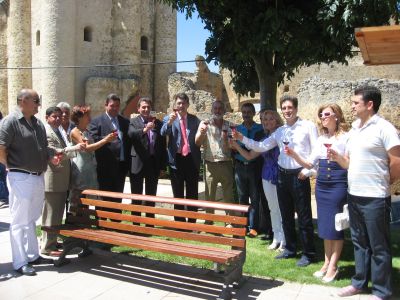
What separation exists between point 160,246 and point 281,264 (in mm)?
1590

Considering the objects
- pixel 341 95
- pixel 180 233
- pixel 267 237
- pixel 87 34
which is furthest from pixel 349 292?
pixel 87 34

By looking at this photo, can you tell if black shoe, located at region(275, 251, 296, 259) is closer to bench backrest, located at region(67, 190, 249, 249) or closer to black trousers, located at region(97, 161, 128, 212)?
bench backrest, located at region(67, 190, 249, 249)

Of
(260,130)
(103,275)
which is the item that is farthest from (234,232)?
(260,130)

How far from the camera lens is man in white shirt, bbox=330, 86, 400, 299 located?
3.90m

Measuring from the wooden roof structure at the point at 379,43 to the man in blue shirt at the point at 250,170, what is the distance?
2.05 meters

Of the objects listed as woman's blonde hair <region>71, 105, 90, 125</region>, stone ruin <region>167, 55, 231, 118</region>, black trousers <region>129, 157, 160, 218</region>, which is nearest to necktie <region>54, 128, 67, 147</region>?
woman's blonde hair <region>71, 105, 90, 125</region>

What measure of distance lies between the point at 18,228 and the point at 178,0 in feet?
13.5

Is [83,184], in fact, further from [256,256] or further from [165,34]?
[165,34]

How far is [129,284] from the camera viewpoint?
14.9 ft

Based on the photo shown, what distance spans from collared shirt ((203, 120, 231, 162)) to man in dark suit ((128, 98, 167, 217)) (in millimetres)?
756

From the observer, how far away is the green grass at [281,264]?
4597 millimetres

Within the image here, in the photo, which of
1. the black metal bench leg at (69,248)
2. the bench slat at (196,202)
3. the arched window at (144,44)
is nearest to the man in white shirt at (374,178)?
the bench slat at (196,202)

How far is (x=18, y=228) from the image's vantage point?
16.0ft

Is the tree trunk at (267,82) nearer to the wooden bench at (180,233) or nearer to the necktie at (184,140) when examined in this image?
the necktie at (184,140)
